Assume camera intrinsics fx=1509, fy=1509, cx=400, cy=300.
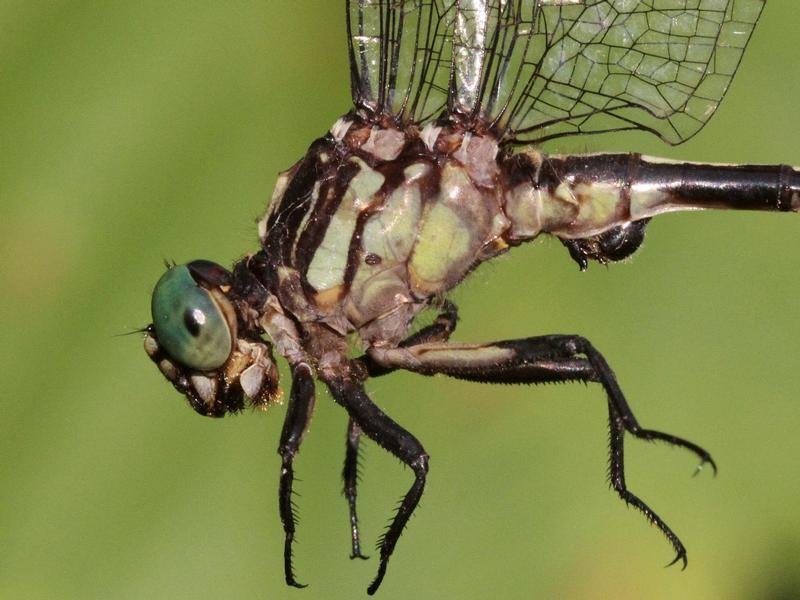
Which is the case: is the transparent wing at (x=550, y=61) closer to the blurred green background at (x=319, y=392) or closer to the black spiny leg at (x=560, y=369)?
the blurred green background at (x=319, y=392)

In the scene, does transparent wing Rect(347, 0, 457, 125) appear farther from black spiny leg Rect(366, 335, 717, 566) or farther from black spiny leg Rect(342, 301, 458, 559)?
black spiny leg Rect(366, 335, 717, 566)

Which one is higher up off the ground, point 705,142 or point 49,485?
point 705,142

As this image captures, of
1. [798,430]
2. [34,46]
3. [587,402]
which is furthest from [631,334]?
[34,46]

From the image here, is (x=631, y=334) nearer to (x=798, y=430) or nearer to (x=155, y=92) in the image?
(x=798, y=430)

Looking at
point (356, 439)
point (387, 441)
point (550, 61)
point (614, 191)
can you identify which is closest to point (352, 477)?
point (356, 439)

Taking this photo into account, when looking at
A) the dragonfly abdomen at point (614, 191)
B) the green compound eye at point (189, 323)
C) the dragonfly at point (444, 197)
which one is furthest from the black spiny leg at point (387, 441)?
the dragonfly abdomen at point (614, 191)
